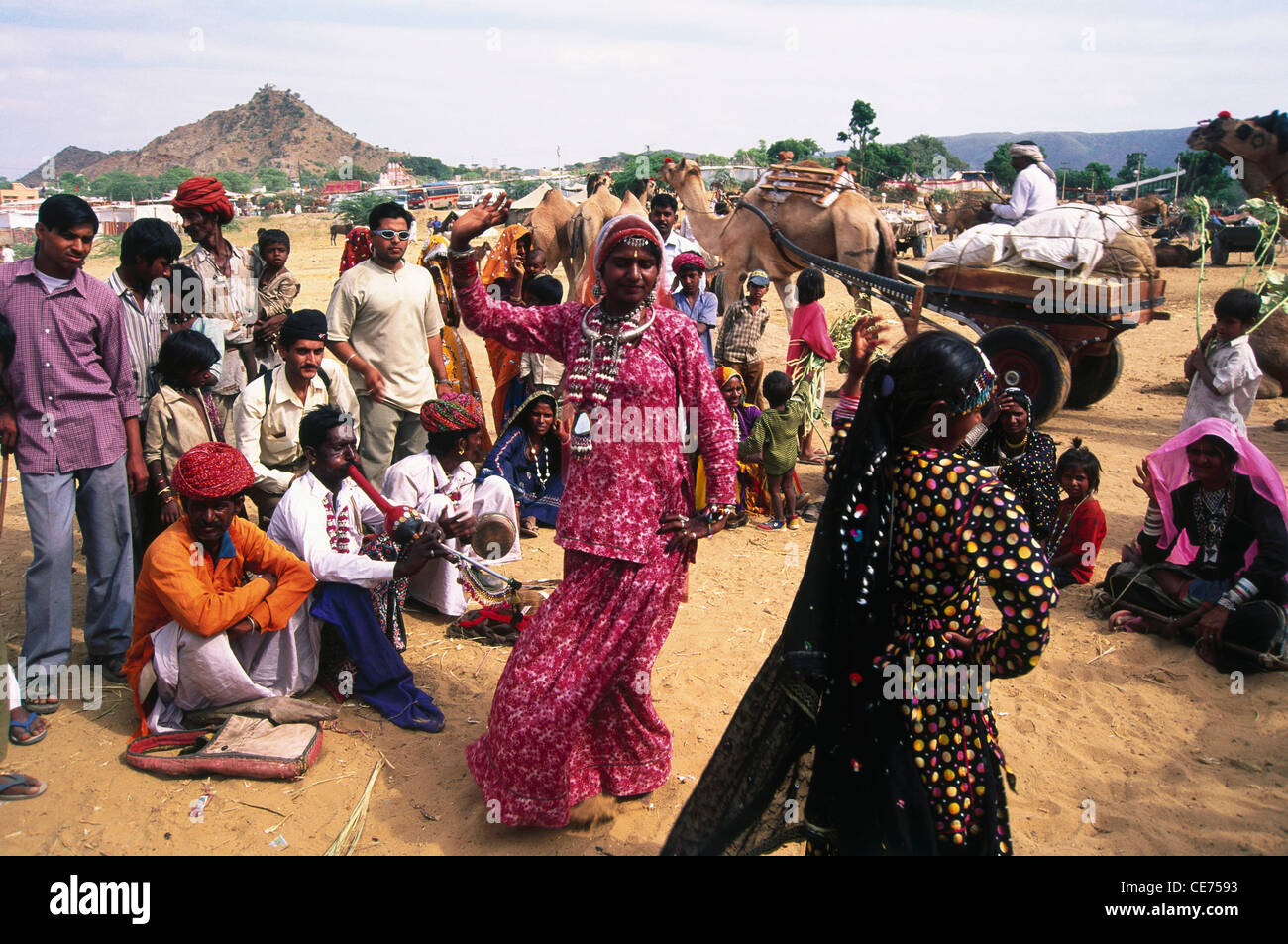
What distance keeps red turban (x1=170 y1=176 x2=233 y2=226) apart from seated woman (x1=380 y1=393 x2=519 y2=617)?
69.2 inches

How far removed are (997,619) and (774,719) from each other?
3216 millimetres

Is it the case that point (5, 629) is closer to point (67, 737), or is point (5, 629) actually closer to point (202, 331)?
point (67, 737)

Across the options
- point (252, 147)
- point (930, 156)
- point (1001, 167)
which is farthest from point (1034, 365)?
point (252, 147)

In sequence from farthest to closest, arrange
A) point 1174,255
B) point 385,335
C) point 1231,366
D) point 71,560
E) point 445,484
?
1. point 1174,255
2. point 1231,366
3. point 385,335
4. point 445,484
5. point 71,560

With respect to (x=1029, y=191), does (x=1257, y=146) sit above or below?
above

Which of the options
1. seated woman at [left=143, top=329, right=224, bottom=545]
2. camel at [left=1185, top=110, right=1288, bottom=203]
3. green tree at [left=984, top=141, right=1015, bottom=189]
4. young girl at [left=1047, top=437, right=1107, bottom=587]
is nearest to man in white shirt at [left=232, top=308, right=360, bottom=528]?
seated woman at [left=143, top=329, right=224, bottom=545]

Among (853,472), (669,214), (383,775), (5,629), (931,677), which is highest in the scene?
(669,214)

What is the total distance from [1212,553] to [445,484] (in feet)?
13.8

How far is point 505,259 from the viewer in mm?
7578

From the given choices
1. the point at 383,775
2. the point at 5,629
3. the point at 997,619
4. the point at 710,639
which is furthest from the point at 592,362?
the point at 5,629

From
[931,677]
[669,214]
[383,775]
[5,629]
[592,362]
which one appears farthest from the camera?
[669,214]

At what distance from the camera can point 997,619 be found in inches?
207

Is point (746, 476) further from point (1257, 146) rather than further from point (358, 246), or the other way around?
point (1257, 146)

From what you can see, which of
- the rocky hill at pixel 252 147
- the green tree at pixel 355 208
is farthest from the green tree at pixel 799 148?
the rocky hill at pixel 252 147
